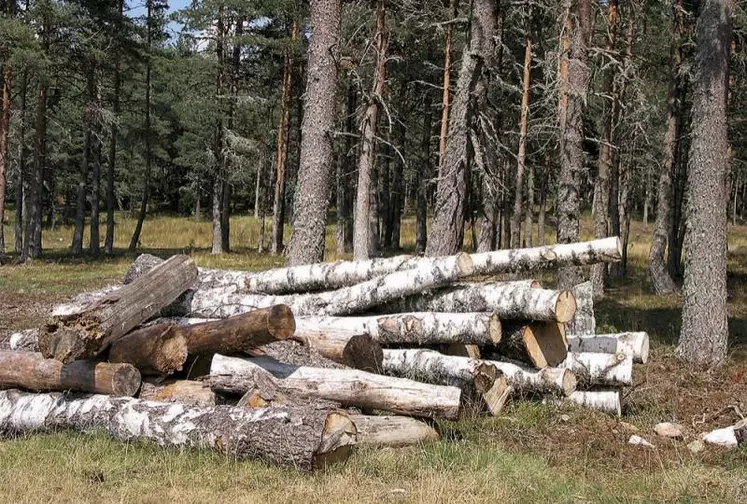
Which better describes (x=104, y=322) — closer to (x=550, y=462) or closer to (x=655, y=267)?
(x=550, y=462)

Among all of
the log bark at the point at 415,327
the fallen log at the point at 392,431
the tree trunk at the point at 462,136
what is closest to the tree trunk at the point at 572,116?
the tree trunk at the point at 462,136

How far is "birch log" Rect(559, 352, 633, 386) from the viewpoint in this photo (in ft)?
27.0

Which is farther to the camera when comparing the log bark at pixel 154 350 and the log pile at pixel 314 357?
the log bark at pixel 154 350

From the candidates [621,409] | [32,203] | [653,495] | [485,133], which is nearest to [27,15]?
[32,203]

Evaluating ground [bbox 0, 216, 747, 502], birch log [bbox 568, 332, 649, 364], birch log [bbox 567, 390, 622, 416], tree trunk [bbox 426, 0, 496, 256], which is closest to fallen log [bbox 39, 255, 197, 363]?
ground [bbox 0, 216, 747, 502]

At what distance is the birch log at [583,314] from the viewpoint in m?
9.84

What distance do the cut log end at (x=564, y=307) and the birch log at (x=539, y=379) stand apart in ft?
2.25

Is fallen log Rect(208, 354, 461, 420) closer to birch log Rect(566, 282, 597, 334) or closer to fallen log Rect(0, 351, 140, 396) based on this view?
fallen log Rect(0, 351, 140, 396)

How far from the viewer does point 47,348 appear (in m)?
6.81

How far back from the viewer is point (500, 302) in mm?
8031

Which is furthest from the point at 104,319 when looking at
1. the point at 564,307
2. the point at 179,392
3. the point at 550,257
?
the point at 550,257

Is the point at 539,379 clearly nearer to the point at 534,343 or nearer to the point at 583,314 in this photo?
the point at 534,343

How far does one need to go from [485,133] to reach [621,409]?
19.4 ft

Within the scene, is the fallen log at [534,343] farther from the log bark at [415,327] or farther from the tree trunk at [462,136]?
the tree trunk at [462,136]
